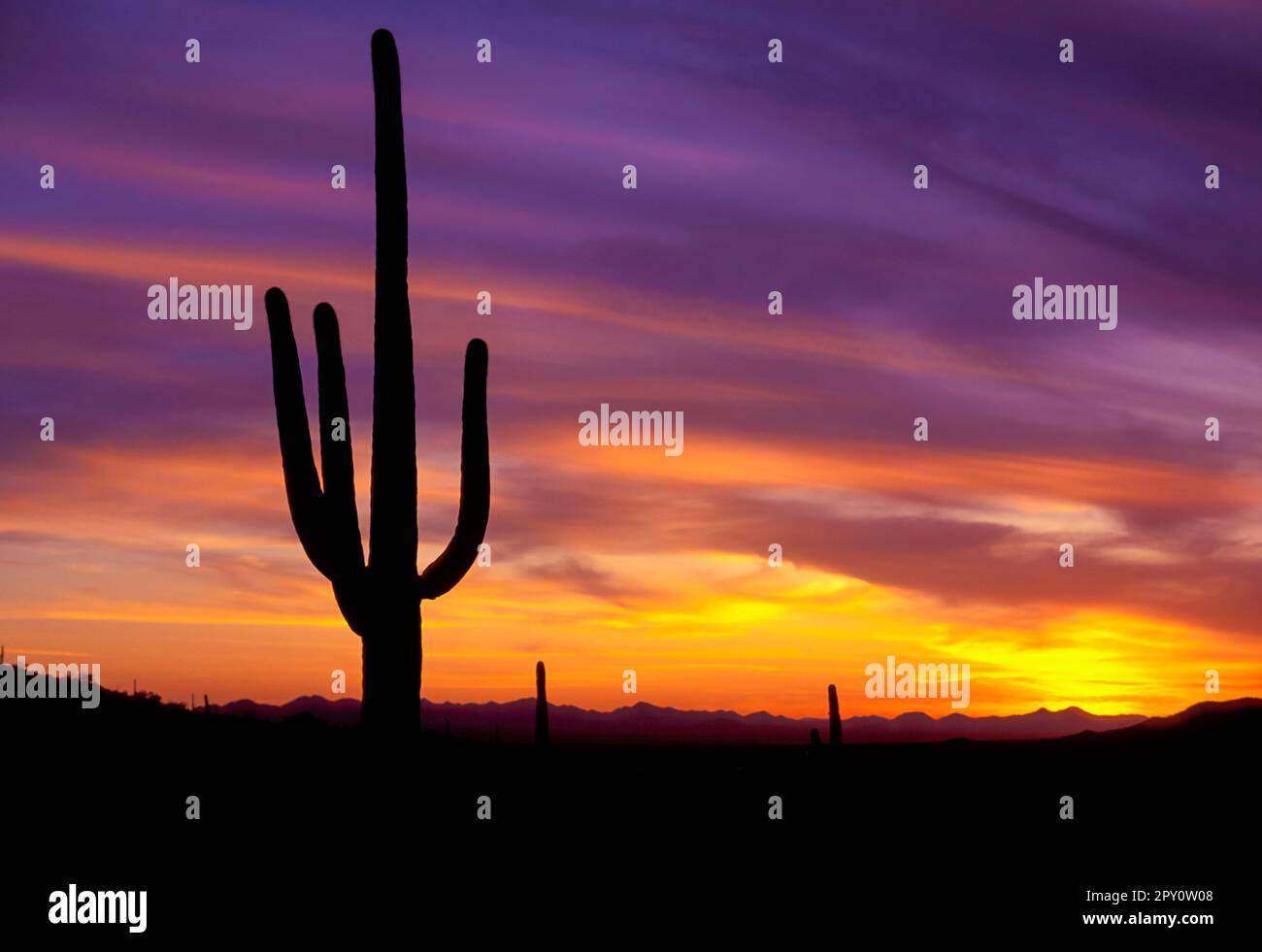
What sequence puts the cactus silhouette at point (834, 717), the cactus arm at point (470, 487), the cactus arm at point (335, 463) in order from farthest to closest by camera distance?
the cactus silhouette at point (834, 717) → the cactus arm at point (470, 487) → the cactus arm at point (335, 463)

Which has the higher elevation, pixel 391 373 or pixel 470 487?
pixel 391 373

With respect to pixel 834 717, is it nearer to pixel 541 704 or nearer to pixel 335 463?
pixel 541 704

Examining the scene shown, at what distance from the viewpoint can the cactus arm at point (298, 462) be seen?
12516mm

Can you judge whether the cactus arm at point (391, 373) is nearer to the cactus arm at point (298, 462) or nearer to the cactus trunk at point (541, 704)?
the cactus arm at point (298, 462)

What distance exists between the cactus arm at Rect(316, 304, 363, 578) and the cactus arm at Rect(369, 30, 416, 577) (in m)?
0.20

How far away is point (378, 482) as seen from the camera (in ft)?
41.1

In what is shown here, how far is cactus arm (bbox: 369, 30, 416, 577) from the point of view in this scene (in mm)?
12531

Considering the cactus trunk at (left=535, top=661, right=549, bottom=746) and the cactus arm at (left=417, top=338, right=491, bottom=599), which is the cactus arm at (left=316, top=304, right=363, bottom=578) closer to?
the cactus arm at (left=417, top=338, right=491, bottom=599)

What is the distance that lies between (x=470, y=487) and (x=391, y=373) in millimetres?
1359

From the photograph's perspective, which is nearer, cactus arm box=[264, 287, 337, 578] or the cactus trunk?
cactus arm box=[264, 287, 337, 578]

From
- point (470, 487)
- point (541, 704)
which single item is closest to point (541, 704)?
point (541, 704)

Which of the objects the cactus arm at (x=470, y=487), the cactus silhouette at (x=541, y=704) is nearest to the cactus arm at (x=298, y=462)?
the cactus arm at (x=470, y=487)

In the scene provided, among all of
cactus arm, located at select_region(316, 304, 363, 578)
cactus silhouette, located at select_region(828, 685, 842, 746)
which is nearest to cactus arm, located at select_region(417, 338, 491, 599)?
cactus arm, located at select_region(316, 304, 363, 578)

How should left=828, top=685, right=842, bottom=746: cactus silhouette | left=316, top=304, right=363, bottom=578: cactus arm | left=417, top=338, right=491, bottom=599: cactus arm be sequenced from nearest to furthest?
left=316, top=304, right=363, bottom=578: cactus arm, left=417, top=338, right=491, bottom=599: cactus arm, left=828, top=685, right=842, bottom=746: cactus silhouette
